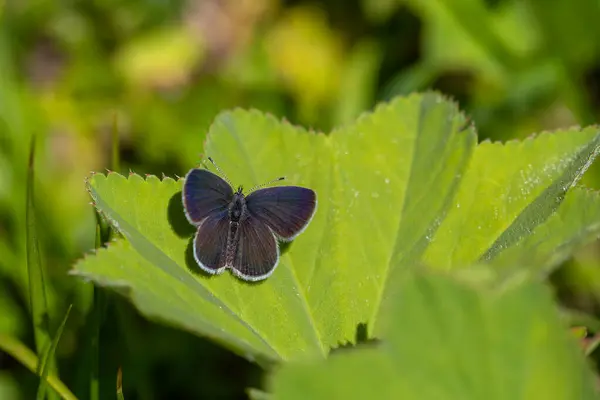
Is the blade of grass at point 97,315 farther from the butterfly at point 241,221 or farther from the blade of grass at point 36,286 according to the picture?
the butterfly at point 241,221

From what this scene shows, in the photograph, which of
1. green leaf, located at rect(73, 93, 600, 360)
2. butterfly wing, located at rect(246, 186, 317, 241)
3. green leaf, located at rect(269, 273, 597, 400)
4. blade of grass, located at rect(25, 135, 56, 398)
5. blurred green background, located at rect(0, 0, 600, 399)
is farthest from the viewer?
blurred green background, located at rect(0, 0, 600, 399)

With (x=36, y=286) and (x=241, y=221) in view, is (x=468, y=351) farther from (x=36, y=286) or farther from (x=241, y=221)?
(x=36, y=286)

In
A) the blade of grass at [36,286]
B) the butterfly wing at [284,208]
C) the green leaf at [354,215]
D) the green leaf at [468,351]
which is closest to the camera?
the green leaf at [468,351]

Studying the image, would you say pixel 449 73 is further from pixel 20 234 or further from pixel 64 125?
pixel 20 234

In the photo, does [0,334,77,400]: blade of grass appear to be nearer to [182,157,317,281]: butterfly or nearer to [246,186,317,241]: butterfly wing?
[182,157,317,281]: butterfly

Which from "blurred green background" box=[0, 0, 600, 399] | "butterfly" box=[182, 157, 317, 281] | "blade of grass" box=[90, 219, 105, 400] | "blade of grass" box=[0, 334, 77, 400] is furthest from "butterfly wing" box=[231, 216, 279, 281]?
"blurred green background" box=[0, 0, 600, 399]

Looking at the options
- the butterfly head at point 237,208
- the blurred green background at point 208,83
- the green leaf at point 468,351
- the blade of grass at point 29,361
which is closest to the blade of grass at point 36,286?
the blade of grass at point 29,361

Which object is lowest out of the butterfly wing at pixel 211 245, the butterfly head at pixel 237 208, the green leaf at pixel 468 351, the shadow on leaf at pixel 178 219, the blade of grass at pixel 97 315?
the green leaf at pixel 468 351

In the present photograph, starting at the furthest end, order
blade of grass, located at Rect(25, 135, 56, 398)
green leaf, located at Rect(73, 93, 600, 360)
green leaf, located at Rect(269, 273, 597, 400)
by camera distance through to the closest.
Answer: blade of grass, located at Rect(25, 135, 56, 398)
green leaf, located at Rect(73, 93, 600, 360)
green leaf, located at Rect(269, 273, 597, 400)
